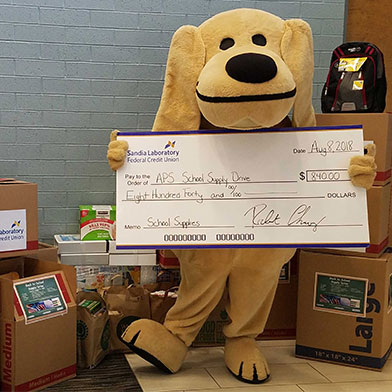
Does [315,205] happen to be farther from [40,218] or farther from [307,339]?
[40,218]

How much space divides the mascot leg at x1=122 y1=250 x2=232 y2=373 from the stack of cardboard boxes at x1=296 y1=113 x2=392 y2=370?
456 mm

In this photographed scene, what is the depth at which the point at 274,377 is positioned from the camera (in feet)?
7.82

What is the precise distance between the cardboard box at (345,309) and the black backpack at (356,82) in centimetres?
66

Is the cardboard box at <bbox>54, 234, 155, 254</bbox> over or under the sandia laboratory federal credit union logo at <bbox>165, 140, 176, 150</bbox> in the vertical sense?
under

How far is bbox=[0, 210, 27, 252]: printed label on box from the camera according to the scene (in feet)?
7.47

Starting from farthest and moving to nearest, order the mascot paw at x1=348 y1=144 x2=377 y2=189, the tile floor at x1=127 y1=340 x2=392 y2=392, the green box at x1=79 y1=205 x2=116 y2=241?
the green box at x1=79 y1=205 x2=116 y2=241, the tile floor at x1=127 y1=340 x2=392 y2=392, the mascot paw at x1=348 y1=144 x2=377 y2=189

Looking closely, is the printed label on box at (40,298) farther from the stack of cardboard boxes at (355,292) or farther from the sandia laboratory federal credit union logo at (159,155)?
the stack of cardboard boxes at (355,292)

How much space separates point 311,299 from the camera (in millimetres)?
2564

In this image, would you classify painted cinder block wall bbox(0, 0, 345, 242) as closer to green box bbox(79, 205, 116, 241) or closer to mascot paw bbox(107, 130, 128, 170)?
green box bbox(79, 205, 116, 241)

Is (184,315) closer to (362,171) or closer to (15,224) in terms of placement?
(15,224)

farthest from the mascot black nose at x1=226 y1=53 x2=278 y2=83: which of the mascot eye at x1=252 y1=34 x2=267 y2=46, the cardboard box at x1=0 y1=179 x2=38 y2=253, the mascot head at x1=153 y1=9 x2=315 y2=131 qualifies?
the cardboard box at x1=0 y1=179 x2=38 y2=253

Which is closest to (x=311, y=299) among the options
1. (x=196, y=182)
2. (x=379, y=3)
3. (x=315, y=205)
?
(x=315, y=205)

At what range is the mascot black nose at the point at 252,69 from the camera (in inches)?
75.0

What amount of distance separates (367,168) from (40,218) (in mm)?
1711
